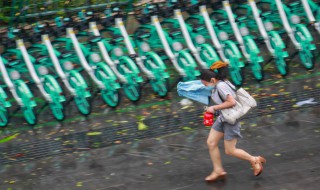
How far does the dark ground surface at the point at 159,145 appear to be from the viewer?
343 inches

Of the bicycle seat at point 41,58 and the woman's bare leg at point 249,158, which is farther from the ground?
the bicycle seat at point 41,58

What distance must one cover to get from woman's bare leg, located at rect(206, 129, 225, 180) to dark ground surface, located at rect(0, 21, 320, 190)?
16 cm

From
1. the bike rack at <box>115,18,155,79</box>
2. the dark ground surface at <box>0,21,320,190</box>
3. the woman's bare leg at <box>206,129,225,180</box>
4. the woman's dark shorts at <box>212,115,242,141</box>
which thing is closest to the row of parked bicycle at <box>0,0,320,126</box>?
the bike rack at <box>115,18,155,79</box>

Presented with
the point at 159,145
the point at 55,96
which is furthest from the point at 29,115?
the point at 159,145

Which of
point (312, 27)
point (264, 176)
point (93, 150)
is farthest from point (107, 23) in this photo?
point (264, 176)

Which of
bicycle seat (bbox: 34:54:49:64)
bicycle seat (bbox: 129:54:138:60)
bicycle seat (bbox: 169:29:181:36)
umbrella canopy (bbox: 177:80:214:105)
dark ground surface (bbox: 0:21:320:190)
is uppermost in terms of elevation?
bicycle seat (bbox: 34:54:49:64)

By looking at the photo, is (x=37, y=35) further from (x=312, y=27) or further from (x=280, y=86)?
(x=312, y=27)

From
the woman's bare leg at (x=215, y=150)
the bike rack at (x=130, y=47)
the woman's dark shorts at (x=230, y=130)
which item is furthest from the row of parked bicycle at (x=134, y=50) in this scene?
the woman's dark shorts at (x=230, y=130)

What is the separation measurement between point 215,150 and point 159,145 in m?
1.68

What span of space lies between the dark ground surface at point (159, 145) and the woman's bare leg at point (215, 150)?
158mm

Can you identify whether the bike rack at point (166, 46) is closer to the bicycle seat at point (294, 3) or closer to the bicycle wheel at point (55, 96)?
the bicycle wheel at point (55, 96)

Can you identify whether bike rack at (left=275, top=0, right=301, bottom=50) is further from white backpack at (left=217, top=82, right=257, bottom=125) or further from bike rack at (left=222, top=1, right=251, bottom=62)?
white backpack at (left=217, top=82, right=257, bottom=125)

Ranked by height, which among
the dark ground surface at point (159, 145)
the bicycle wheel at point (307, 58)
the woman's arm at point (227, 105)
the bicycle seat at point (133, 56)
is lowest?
the dark ground surface at point (159, 145)

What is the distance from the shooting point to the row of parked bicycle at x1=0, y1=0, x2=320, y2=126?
446 inches
